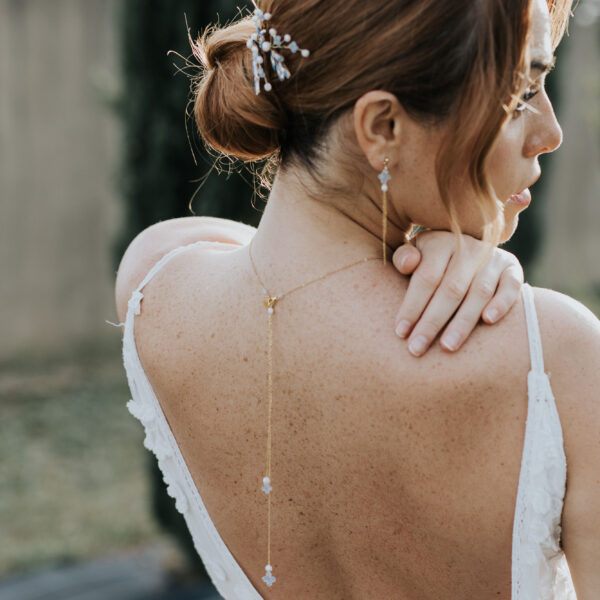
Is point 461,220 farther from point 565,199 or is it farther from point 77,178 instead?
point 565,199

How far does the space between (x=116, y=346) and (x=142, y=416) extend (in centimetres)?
574

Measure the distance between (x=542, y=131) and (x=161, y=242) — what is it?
79cm

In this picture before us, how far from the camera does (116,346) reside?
710 centimetres

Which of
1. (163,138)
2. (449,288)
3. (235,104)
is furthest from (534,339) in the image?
(163,138)

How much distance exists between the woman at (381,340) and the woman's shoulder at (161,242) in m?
0.16

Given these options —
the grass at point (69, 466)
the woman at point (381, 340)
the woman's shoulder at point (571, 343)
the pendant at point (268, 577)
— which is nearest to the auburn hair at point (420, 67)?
the woman at point (381, 340)

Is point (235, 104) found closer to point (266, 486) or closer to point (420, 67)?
point (420, 67)

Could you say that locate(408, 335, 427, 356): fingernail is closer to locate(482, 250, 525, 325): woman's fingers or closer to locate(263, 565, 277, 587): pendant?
locate(482, 250, 525, 325): woman's fingers

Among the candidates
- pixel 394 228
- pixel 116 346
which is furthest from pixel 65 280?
pixel 394 228

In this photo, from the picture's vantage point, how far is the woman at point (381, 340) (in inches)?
40.9

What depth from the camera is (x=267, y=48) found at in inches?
46.7

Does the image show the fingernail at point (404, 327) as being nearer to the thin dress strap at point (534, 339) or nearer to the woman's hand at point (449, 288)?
the woman's hand at point (449, 288)

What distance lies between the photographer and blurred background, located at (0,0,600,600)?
3697 mm

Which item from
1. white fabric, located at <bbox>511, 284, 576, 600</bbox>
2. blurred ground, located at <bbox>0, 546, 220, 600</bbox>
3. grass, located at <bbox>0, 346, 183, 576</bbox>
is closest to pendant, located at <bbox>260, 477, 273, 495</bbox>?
white fabric, located at <bbox>511, 284, 576, 600</bbox>
